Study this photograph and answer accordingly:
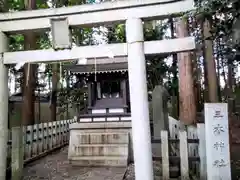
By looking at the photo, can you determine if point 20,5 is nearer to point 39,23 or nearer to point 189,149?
point 39,23

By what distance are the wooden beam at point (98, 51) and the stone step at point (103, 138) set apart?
15.5 feet

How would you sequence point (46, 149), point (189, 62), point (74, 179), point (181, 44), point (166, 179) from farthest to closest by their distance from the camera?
point (46, 149), point (189, 62), point (74, 179), point (166, 179), point (181, 44)

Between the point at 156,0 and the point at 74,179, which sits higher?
the point at 156,0

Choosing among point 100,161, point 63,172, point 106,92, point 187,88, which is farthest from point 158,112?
point 63,172

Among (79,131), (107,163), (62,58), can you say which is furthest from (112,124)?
(62,58)

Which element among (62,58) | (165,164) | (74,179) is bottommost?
(74,179)

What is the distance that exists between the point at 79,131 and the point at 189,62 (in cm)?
460

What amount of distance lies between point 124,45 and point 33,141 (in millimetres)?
5798

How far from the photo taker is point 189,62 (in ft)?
28.5

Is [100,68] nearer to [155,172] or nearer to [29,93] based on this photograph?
[29,93]

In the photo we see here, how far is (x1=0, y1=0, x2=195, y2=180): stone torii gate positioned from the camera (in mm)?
5266

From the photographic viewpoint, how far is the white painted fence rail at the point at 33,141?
692 cm

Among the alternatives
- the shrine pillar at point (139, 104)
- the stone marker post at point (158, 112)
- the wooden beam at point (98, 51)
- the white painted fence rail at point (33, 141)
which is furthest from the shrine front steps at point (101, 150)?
the wooden beam at point (98, 51)

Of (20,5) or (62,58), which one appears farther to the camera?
(20,5)
